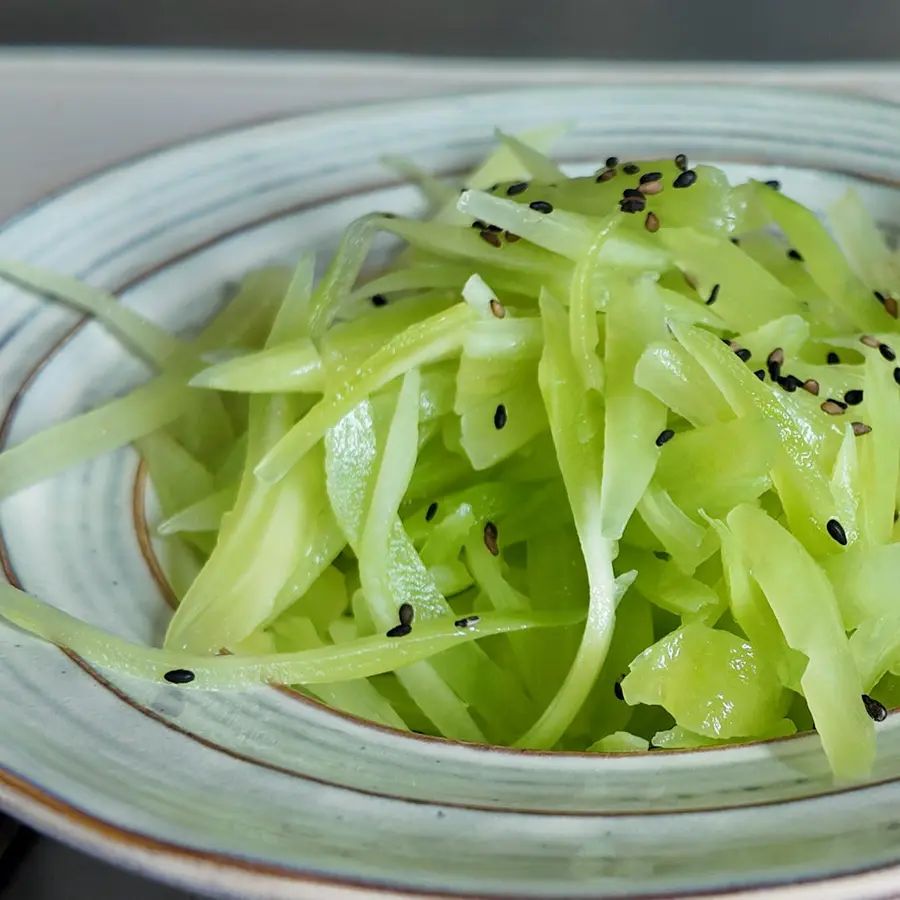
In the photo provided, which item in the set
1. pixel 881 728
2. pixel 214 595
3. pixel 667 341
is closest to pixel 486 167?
pixel 667 341

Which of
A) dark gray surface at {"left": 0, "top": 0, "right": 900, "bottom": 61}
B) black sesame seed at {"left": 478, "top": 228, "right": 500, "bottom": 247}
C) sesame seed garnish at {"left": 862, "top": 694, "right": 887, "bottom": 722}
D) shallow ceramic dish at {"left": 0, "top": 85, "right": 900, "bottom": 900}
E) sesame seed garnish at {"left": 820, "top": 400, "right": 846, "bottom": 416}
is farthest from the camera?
dark gray surface at {"left": 0, "top": 0, "right": 900, "bottom": 61}

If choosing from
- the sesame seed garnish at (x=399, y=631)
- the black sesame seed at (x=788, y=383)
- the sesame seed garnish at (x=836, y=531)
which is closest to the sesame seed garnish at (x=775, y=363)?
the black sesame seed at (x=788, y=383)

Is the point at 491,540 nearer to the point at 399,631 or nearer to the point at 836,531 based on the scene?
the point at 399,631

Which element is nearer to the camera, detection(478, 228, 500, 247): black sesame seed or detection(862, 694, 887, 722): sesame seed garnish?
detection(862, 694, 887, 722): sesame seed garnish

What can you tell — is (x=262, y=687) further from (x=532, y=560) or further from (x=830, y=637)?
(x=830, y=637)

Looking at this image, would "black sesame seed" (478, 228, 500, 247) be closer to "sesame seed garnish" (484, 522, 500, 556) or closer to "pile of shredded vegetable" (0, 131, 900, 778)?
"pile of shredded vegetable" (0, 131, 900, 778)

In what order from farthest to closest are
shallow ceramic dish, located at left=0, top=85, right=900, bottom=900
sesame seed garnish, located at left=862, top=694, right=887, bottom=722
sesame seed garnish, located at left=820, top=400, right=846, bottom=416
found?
1. sesame seed garnish, located at left=820, top=400, right=846, bottom=416
2. sesame seed garnish, located at left=862, top=694, right=887, bottom=722
3. shallow ceramic dish, located at left=0, top=85, right=900, bottom=900

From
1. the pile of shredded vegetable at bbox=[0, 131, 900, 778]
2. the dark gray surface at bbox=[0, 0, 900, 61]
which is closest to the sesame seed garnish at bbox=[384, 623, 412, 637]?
the pile of shredded vegetable at bbox=[0, 131, 900, 778]

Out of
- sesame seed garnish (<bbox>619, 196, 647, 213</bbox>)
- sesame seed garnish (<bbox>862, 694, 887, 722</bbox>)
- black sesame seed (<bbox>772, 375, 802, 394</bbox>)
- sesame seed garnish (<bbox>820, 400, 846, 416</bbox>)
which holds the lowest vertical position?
sesame seed garnish (<bbox>862, 694, 887, 722</bbox>)
